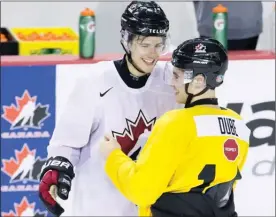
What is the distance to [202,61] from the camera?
8.23 feet

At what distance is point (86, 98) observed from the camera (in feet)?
9.17

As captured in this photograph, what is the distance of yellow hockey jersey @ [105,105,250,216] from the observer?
8.00ft

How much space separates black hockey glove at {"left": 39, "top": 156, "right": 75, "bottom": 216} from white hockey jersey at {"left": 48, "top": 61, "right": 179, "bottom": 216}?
0.08 meters

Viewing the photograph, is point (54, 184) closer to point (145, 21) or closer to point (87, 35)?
point (145, 21)

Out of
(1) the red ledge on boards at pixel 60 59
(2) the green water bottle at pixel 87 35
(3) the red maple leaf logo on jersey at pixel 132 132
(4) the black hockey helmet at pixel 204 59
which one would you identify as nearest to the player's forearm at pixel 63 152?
(3) the red maple leaf logo on jersey at pixel 132 132

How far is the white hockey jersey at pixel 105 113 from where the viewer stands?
9.16 feet

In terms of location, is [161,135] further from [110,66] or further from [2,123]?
[2,123]

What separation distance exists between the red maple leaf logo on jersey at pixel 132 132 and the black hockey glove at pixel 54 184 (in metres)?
0.22

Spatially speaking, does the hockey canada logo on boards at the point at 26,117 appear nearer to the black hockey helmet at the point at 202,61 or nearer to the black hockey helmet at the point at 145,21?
the black hockey helmet at the point at 145,21

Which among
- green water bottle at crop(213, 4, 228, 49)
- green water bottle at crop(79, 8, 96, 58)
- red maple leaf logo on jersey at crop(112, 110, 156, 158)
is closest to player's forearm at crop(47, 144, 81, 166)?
red maple leaf logo on jersey at crop(112, 110, 156, 158)

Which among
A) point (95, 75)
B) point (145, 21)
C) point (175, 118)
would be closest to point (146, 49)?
point (145, 21)

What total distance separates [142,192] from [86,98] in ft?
1.51

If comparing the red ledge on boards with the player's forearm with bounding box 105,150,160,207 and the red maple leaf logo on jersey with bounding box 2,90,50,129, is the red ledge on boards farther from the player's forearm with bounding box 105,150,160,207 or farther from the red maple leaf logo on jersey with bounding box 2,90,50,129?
the player's forearm with bounding box 105,150,160,207

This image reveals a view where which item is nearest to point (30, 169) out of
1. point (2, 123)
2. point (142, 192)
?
point (2, 123)
